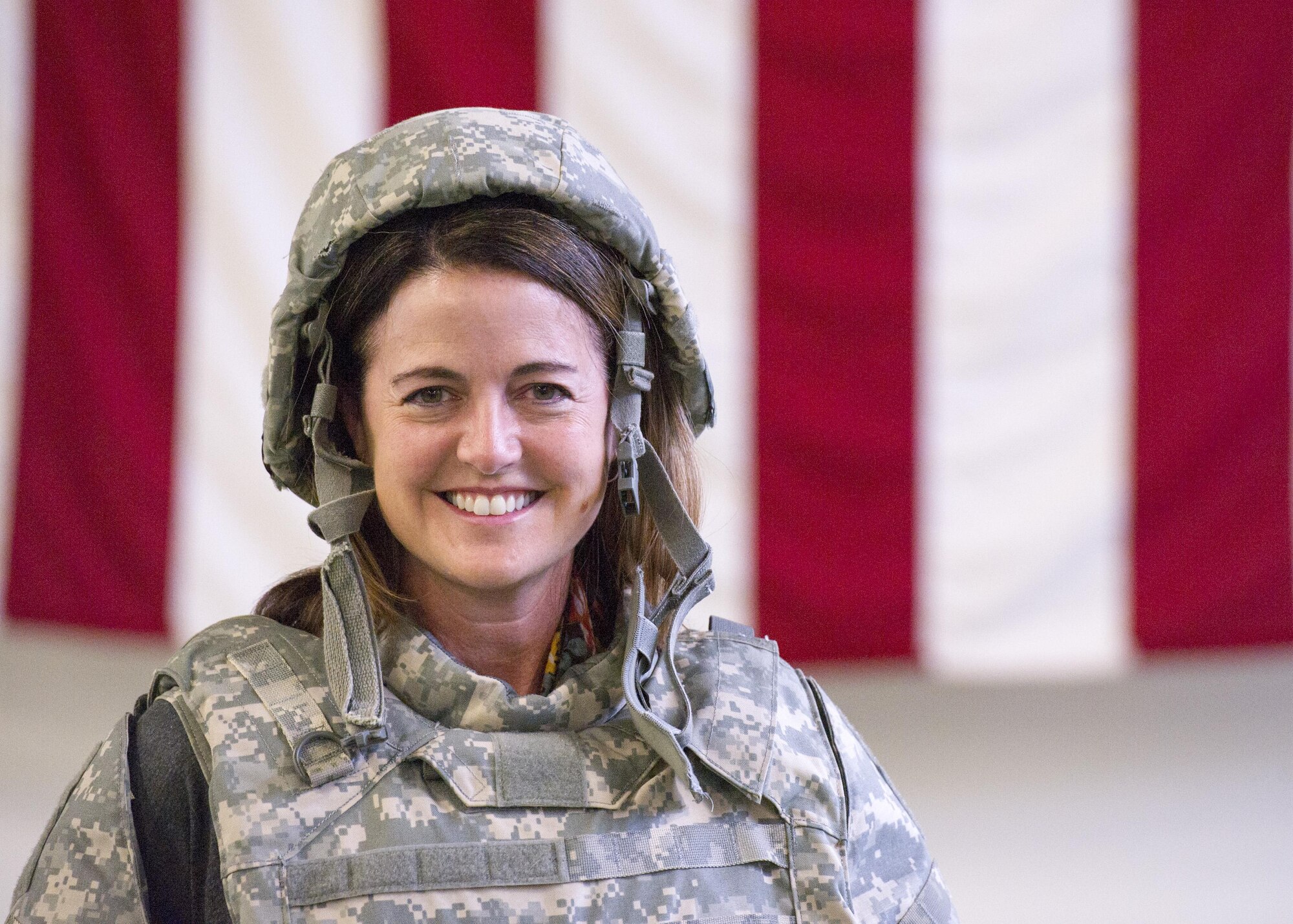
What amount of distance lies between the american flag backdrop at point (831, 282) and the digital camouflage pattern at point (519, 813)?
1118 millimetres

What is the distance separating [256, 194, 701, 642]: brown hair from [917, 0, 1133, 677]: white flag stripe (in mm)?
1110

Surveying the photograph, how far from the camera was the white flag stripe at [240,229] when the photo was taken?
2.29 metres

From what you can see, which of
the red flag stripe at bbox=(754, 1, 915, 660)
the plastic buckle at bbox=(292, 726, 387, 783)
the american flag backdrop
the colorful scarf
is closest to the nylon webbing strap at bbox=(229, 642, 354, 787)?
the plastic buckle at bbox=(292, 726, 387, 783)

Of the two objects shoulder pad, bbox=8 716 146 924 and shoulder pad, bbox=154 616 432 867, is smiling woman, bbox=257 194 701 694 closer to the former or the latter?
shoulder pad, bbox=154 616 432 867

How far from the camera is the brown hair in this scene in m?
1.12

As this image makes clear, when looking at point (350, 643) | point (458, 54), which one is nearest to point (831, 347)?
point (458, 54)

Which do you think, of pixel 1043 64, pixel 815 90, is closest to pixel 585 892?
pixel 815 90

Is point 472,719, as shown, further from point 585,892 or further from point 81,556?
point 81,556

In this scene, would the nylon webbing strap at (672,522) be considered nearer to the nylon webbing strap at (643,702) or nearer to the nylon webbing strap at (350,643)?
the nylon webbing strap at (643,702)

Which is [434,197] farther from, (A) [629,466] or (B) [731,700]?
(B) [731,700]

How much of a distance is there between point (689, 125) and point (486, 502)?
4.47ft

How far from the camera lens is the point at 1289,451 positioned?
233 cm

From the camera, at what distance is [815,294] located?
92.3 inches

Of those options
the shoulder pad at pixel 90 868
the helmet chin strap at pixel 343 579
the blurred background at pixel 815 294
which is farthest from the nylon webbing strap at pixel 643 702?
the blurred background at pixel 815 294
